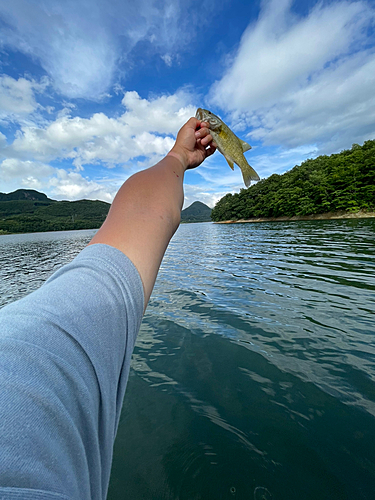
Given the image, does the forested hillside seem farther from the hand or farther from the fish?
the hand

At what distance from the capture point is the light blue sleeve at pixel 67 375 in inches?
18.5

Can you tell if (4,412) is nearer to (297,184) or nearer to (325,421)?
(325,421)

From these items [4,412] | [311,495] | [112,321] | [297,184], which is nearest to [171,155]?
[112,321]

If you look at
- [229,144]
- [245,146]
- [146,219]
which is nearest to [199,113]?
[229,144]

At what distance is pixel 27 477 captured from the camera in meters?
0.43

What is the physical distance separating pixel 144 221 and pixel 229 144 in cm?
243

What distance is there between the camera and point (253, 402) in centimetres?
327

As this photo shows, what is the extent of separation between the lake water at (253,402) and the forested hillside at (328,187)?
4848cm

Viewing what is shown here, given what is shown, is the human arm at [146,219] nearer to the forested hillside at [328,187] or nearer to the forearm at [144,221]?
the forearm at [144,221]

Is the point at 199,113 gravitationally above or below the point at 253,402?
above

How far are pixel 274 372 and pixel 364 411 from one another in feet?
3.73

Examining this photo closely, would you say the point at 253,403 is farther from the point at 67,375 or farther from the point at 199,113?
the point at 199,113

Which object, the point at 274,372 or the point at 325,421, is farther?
the point at 274,372

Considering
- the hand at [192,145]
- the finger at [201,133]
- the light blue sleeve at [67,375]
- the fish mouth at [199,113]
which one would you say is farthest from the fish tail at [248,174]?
the light blue sleeve at [67,375]
